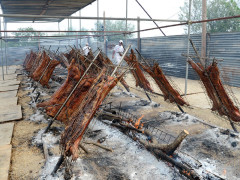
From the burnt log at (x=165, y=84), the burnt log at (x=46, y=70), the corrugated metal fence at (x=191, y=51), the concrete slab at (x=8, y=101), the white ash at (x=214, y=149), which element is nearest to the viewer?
the white ash at (x=214, y=149)

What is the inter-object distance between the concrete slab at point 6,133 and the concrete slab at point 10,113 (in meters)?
0.52

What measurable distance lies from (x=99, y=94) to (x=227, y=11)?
19.0 metres

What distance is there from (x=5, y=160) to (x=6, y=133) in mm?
1554

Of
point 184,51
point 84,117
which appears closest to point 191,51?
point 184,51

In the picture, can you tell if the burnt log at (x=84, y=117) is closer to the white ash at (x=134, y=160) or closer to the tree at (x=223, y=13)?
the white ash at (x=134, y=160)

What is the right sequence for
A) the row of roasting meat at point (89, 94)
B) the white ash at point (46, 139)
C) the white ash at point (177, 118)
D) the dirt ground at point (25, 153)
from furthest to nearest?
the white ash at point (177, 118) < the white ash at point (46, 139) < the dirt ground at point (25, 153) < the row of roasting meat at point (89, 94)

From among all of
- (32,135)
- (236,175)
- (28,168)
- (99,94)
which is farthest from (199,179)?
(32,135)

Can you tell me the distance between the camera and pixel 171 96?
20.1 feet

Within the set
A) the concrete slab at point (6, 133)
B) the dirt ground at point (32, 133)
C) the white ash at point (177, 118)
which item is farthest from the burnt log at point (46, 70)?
the white ash at point (177, 118)

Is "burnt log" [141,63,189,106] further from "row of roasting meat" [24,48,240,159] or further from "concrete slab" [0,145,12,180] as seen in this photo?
"concrete slab" [0,145,12,180]

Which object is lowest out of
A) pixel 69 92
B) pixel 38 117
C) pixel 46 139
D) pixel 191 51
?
pixel 46 139

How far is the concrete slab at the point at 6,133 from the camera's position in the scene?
5068 mm

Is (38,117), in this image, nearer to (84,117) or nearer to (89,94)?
(89,94)

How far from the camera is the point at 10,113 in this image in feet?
23.6
